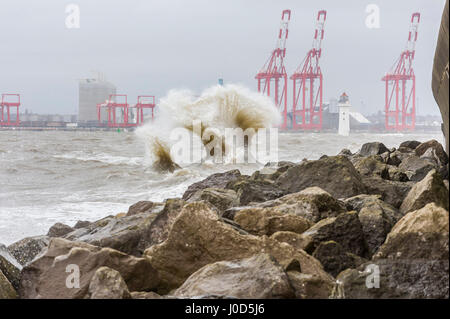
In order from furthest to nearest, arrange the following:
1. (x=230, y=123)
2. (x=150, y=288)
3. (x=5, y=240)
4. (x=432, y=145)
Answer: (x=230, y=123) < (x=432, y=145) < (x=5, y=240) < (x=150, y=288)

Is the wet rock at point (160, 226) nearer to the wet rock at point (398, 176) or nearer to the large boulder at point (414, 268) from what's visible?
the large boulder at point (414, 268)

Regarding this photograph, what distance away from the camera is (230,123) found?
18.3 metres

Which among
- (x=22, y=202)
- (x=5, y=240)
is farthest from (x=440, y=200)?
(x=22, y=202)

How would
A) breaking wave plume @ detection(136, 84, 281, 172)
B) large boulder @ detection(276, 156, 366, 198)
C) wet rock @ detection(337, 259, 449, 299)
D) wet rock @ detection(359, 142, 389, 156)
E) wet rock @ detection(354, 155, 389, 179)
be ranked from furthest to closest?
breaking wave plume @ detection(136, 84, 281, 172) < wet rock @ detection(359, 142, 389, 156) < wet rock @ detection(354, 155, 389, 179) < large boulder @ detection(276, 156, 366, 198) < wet rock @ detection(337, 259, 449, 299)

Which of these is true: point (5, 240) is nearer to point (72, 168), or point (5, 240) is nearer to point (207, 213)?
point (207, 213)

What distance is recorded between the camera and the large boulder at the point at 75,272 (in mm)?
2744

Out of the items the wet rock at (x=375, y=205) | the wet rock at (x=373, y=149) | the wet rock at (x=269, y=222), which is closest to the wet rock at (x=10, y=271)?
the wet rock at (x=269, y=222)

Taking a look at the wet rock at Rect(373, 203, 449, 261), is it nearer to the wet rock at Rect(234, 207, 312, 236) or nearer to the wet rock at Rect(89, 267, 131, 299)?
the wet rock at Rect(234, 207, 312, 236)

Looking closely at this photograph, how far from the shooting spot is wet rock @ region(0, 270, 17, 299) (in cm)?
287

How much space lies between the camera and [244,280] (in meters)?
2.53

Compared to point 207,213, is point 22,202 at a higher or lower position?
lower

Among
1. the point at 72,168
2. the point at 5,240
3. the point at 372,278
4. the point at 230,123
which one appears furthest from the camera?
the point at 230,123

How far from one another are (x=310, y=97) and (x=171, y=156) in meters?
57.8

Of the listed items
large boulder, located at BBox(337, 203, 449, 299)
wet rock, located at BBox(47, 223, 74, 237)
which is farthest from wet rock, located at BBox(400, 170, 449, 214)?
→ wet rock, located at BBox(47, 223, 74, 237)
